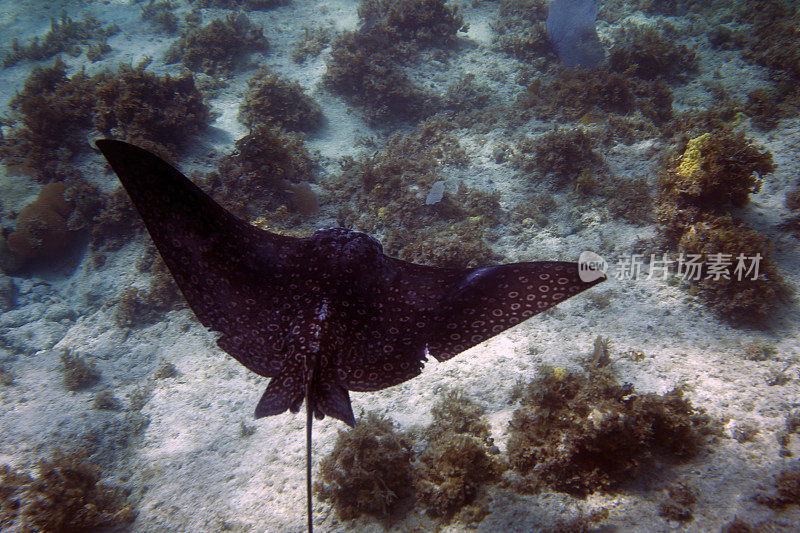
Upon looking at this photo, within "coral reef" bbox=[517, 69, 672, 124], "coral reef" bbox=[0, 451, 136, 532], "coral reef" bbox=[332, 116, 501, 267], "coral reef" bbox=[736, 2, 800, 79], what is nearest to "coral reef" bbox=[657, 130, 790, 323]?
"coral reef" bbox=[517, 69, 672, 124]

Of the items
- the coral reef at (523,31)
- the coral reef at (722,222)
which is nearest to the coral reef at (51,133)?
the coral reef at (523,31)

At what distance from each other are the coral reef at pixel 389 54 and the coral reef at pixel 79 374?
998 centimetres

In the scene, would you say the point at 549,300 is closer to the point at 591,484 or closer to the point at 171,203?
the point at 591,484

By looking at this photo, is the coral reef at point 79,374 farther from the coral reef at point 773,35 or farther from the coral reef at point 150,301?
the coral reef at point 773,35

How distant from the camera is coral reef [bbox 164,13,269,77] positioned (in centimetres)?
1320

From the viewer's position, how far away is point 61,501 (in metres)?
4.50

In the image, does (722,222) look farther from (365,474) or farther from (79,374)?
(79,374)

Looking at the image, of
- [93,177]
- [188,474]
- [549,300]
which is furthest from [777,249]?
[93,177]

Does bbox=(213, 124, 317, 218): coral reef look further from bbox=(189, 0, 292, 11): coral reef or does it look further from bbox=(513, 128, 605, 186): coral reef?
bbox=(189, 0, 292, 11): coral reef

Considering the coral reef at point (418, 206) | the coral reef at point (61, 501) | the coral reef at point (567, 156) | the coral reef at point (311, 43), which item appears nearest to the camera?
the coral reef at point (61, 501)

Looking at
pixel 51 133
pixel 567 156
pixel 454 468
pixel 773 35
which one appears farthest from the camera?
pixel 773 35

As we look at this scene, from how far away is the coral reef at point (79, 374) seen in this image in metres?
6.86

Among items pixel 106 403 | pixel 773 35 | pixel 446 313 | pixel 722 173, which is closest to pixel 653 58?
pixel 773 35

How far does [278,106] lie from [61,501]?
10602 mm
